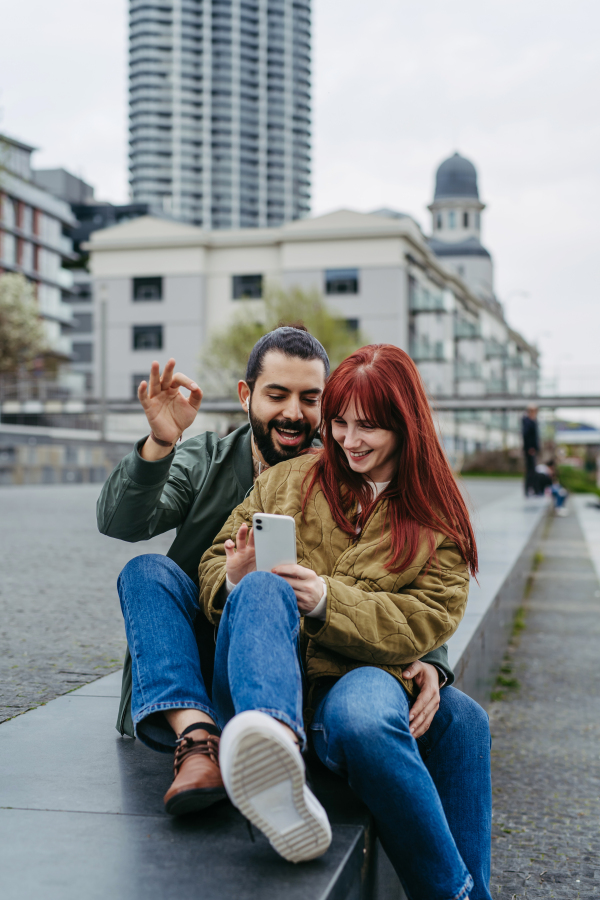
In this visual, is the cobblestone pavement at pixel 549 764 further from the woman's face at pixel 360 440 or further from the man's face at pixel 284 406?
the man's face at pixel 284 406

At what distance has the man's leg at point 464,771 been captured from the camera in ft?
7.70

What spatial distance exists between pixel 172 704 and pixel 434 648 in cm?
67

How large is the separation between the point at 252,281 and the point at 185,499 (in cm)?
5234

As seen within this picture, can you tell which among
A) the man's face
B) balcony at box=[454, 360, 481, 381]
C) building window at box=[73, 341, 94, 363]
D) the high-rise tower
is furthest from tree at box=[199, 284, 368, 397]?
the high-rise tower

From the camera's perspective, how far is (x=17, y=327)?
4578cm

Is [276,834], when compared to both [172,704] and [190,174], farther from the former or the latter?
[190,174]

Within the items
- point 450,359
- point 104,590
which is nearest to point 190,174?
point 450,359

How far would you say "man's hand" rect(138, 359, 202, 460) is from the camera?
2549 mm

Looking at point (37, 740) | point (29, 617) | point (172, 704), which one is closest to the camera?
point (172, 704)

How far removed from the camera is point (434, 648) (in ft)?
7.69

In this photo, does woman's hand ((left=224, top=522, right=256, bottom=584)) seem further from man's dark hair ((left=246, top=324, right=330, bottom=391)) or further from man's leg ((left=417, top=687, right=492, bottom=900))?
man's dark hair ((left=246, top=324, right=330, bottom=391))

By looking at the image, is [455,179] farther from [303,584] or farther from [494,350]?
[303,584]

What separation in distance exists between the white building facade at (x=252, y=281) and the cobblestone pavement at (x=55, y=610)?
39842 millimetres

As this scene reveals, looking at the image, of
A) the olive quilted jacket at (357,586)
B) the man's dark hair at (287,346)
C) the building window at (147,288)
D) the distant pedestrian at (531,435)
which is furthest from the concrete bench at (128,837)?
the building window at (147,288)
